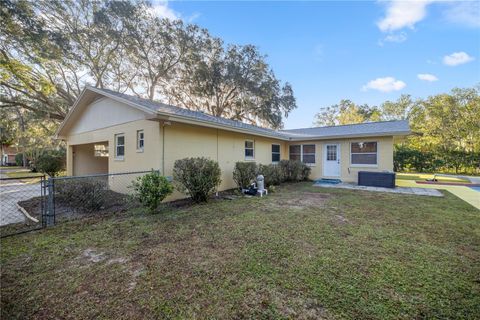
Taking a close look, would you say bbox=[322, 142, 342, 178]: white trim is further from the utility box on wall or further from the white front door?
the utility box on wall

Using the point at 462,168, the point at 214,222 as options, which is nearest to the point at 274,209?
the point at 214,222

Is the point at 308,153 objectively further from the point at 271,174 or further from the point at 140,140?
the point at 140,140

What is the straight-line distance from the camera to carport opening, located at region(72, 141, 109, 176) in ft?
39.9

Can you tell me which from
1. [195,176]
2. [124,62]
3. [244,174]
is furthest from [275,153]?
[124,62]

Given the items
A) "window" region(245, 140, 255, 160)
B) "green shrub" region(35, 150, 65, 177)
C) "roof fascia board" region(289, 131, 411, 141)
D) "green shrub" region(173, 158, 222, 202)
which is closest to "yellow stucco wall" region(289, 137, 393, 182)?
"roof fascia board" region(289, 131, 411, 141)

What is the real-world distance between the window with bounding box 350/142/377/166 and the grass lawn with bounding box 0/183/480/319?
623 centimetres

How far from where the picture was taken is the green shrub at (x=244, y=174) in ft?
28.1

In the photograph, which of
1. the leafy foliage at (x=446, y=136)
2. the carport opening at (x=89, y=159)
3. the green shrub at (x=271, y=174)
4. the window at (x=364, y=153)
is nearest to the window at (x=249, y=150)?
the green shrub at (x=271, y=174)

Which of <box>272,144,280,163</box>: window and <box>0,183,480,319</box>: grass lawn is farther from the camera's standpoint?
<box>272,144,280,163</box>: window

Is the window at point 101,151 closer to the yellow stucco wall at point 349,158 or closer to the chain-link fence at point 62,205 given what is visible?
the chain-link fence at point 62,205

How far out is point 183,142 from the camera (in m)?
7.45

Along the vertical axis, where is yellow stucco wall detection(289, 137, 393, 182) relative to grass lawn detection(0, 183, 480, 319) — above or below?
above

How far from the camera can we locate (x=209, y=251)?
3.30 m

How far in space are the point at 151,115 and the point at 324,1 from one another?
8084mm
